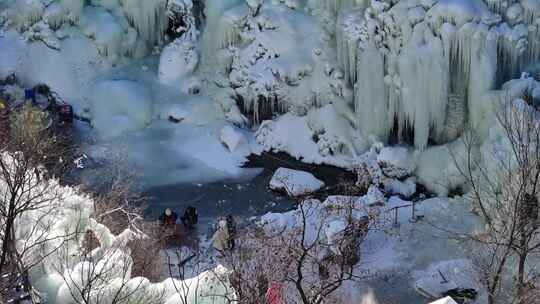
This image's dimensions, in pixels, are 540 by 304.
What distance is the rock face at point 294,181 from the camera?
69.5ft

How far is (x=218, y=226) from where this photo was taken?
730 inches

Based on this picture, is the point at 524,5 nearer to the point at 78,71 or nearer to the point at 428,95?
the point at 428,95

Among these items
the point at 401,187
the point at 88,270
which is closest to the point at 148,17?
the point at 401,187

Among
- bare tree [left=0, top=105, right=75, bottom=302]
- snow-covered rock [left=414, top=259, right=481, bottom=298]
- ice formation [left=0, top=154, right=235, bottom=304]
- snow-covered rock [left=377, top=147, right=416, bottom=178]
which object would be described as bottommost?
snow-covered rock [left=414, top=259, right=481, bottom=298]

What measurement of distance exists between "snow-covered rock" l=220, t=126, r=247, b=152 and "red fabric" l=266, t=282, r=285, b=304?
34.3 ft

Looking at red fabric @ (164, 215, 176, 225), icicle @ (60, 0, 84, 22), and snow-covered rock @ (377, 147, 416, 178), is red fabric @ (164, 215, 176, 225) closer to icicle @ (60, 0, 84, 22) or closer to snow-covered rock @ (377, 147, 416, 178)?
snow-covered rock @ (377, 147, 416, 178)

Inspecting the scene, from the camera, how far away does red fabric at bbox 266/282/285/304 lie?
12.6 metres

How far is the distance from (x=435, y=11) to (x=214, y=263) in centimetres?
857

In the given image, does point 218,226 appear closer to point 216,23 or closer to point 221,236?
point 221,236

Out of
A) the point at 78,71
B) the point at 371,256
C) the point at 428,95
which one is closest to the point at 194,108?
the point at 78,71

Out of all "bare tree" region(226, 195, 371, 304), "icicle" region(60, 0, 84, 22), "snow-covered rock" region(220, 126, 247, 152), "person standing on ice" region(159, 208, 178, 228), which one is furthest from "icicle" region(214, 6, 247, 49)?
"person standing on ice" region(159, 208, 178, 228)

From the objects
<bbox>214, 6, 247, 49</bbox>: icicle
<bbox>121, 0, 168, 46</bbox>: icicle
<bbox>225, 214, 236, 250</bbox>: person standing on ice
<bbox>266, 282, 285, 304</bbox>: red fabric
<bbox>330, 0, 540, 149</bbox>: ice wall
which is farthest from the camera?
<bbox>121, 0, 168, 46</bbox>: icicle

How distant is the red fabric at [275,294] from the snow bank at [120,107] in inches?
482

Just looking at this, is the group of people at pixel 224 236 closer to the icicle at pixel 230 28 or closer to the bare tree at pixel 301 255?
the bare tree at pixel 301 255
